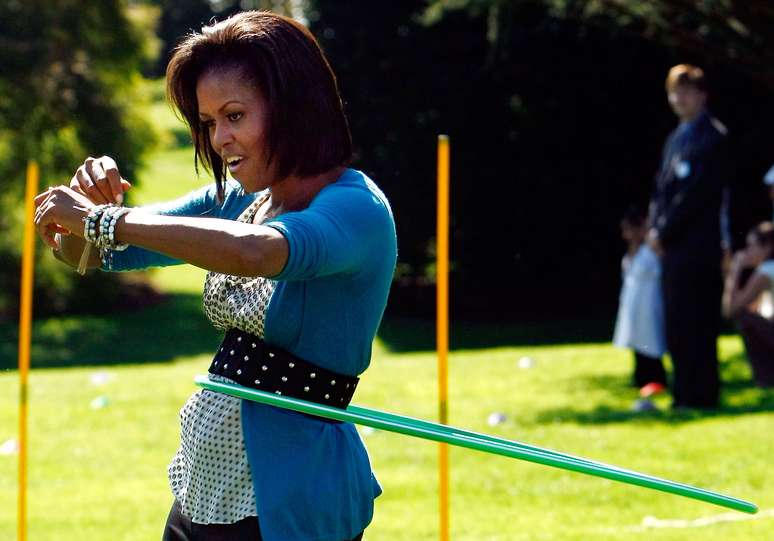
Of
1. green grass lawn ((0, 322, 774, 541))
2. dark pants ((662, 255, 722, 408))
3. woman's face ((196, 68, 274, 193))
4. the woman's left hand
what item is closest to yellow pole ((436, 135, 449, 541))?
green grass lawn ((0, 322, 774, 541))

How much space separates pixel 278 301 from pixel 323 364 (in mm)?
168

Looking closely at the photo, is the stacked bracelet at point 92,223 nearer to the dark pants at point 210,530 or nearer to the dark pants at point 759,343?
the dark pants at point 210,530

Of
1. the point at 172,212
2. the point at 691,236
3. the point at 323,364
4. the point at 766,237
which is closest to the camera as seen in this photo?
the point at 323,364

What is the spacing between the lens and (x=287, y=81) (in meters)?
2.65

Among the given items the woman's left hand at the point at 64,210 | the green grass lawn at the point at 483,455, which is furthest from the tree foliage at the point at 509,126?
the woman's left hand at the point at 64,210

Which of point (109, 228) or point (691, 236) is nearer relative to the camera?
point (109, 228)

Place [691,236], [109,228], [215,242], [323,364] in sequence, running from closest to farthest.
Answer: [215,242] < [109,228] < [323,364] < [691,236]

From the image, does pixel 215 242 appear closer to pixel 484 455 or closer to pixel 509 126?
pixel 484 455

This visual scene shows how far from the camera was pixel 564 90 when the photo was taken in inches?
750

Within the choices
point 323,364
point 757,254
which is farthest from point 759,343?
point 323,364

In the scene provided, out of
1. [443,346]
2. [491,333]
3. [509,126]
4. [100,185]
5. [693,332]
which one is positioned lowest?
[491,333]

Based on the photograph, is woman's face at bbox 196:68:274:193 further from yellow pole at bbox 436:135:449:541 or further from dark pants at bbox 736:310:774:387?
dark pants at bbox 736:310:774:387

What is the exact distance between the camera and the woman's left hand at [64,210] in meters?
2.58

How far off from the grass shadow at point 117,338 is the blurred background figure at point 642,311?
10.2m
